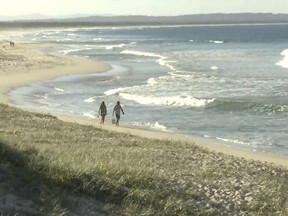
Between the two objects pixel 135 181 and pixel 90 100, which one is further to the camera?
pixel 90 100

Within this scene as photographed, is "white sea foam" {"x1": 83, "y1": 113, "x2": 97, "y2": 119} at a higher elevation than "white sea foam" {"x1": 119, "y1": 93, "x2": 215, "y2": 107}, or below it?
higher

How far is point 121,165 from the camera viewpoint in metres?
11.7

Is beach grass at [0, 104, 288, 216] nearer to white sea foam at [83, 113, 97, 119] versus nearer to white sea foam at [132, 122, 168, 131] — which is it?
white sea foam at [132, 122, 168, 131]

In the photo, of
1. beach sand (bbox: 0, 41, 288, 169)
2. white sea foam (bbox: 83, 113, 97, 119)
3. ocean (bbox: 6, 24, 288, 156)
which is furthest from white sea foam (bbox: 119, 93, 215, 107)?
beach sand (bbox: 0, 41, 288, 169)

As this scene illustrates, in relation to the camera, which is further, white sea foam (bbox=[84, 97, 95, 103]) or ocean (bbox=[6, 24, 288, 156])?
white sea foam (bbox=[84, 97, 95, 103])

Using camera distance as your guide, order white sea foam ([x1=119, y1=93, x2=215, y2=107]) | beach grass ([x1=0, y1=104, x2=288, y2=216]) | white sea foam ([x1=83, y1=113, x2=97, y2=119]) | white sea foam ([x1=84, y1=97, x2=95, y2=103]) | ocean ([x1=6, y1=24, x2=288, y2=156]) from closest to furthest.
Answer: beach grass ([x1=0, y1=104, x2=288, y2=216]) → ocean ([x1=6, y1=24, x2=288, y2=156]) → white sea foam ([x1=83, y1=113, x2=97, y2=119]) → white sea foam ([x1=119, y1=93, x2=215, y2=107]) → white sea foam ([x1=84, y1=97, x2=95, y2=103])

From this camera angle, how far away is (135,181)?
10391 mm

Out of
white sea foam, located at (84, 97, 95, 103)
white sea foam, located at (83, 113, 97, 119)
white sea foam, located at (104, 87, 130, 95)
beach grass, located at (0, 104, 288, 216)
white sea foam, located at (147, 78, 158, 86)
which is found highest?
beach grass, located at (0, 104, 288, 216)

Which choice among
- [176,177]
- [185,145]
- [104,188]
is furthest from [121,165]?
[185,145]

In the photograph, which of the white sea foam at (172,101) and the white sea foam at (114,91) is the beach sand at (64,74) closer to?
the white sea foam at (114,91)

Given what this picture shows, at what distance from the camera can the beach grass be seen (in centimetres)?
888

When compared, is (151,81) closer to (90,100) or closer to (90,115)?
(90,100)

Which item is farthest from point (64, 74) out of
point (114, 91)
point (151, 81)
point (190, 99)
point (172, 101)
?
point (190, 99)

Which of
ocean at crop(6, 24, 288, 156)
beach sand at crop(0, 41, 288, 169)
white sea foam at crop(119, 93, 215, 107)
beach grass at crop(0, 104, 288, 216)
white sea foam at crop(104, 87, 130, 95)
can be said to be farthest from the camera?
white sea foam at crop(104, 87, 130, 95)
